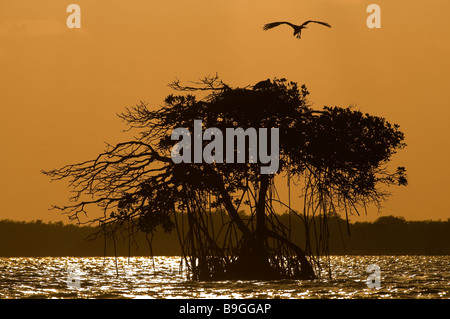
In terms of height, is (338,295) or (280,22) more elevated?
(280,22)

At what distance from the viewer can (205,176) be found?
2820cm

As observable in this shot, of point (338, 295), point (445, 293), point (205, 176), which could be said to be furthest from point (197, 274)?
point (445, 293)

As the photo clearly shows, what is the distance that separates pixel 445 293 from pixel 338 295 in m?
3.45

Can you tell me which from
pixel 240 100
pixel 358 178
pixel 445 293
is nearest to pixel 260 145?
pixel 240 100
